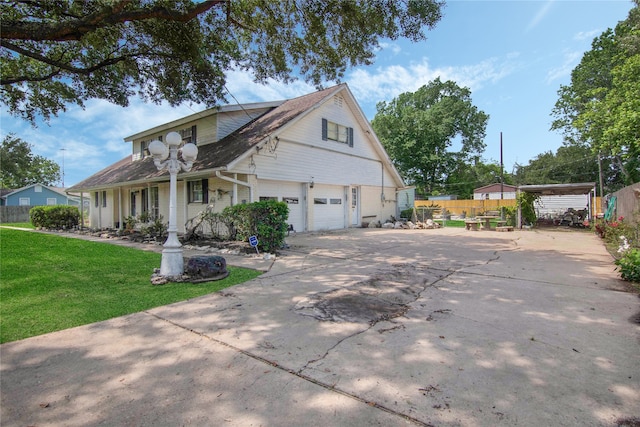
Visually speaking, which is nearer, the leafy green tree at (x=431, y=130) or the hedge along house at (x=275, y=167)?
the hedge along house at (x=275, y=167)

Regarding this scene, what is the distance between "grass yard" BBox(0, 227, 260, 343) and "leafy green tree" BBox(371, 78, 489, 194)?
35.4 meters

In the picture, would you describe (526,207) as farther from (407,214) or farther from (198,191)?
(198,191)

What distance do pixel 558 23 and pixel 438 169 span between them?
104 feet

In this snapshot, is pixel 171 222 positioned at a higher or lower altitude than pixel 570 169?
lower

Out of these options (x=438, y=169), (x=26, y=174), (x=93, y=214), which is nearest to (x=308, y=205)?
(x=93, y=214)

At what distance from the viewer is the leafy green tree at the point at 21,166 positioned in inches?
1620

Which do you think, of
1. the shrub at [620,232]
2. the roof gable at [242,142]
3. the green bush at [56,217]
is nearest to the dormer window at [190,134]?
the roof gable at [242,142]

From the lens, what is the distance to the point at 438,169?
40094mm

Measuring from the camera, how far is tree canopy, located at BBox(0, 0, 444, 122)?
7824 mm

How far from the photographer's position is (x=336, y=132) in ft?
52.6

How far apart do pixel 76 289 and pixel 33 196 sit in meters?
44.0

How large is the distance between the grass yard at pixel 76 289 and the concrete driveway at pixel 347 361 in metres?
0.40

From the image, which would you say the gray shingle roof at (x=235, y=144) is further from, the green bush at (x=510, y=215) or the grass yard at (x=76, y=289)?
the green bush at (x=510, y=215)

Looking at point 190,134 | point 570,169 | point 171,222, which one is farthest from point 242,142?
point 570,169
